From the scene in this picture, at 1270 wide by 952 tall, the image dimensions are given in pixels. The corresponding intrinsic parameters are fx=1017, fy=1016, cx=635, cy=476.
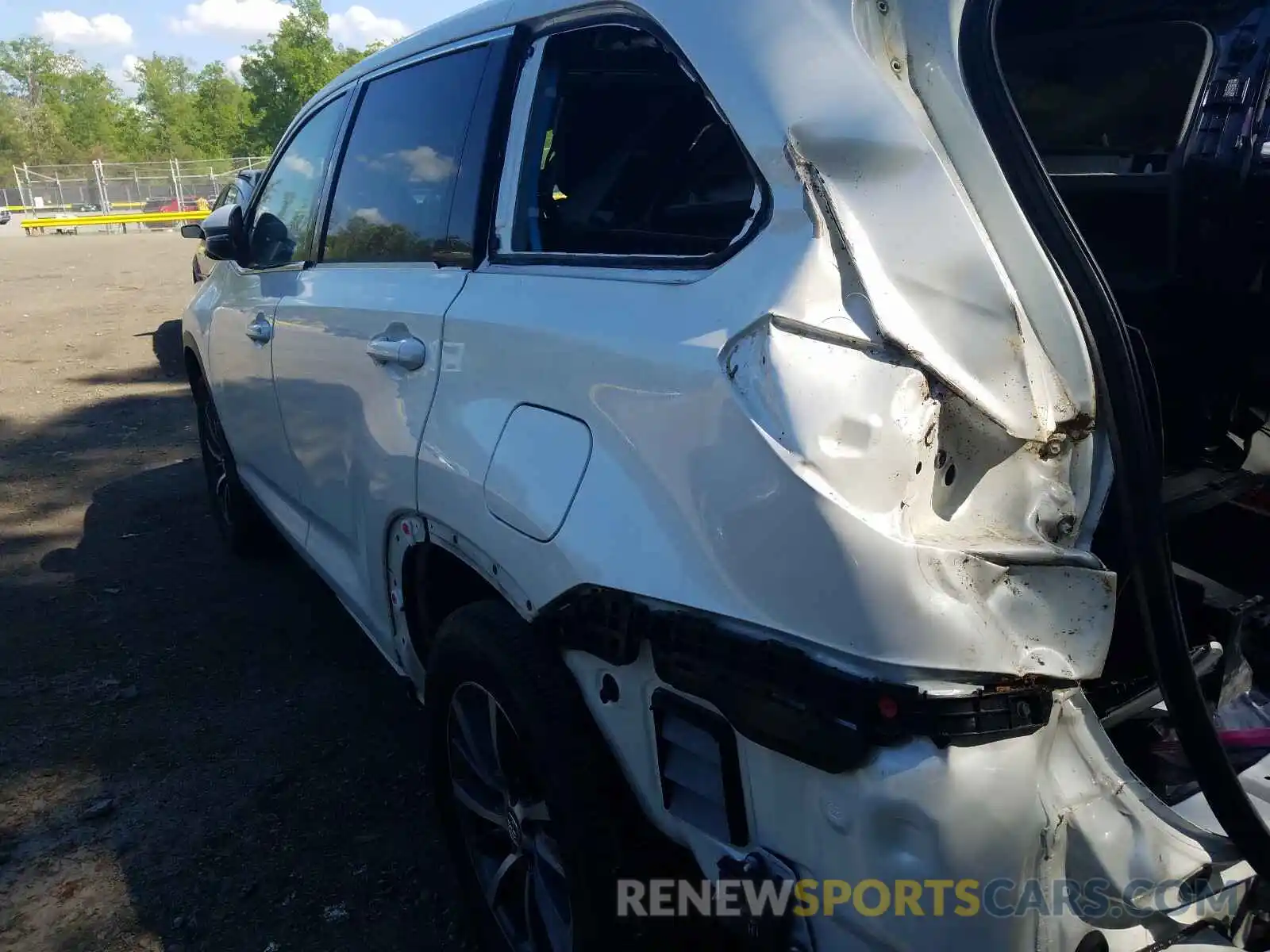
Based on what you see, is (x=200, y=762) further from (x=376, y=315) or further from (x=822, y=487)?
(x=822, y=487)

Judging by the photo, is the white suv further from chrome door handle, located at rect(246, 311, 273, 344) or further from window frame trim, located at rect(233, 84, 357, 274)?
chrome door handle, located at rect(246, 311, 273, 344)

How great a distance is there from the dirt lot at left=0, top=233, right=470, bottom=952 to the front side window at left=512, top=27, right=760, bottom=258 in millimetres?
1671

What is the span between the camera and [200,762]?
Result: 10.2ft

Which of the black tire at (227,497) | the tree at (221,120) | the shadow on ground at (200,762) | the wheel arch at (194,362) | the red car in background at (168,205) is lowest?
the shadow on ground at (200,762)

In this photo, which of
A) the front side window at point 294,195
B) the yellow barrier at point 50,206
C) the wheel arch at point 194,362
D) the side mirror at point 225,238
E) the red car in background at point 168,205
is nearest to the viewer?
the front side window at point 294,195

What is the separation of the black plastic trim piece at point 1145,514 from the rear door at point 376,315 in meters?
1.22

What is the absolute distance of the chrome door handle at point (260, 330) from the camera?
327 cm

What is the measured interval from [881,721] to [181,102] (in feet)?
278

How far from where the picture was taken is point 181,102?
74125 millimetres

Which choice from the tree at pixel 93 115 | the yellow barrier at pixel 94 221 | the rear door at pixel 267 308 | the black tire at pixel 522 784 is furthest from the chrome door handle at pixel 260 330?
the tree at pixel 93 115

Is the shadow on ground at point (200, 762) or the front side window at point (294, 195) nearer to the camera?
the shadow on ground at point (200, 762)

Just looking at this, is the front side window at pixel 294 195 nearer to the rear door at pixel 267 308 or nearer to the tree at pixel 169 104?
the rear door at pixel 267 308

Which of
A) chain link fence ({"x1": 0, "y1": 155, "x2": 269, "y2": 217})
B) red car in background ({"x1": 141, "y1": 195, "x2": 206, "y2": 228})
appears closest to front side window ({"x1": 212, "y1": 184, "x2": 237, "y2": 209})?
red car in background ({"x1": 141, "y1": 195, "x2": 206, "y2": 228})

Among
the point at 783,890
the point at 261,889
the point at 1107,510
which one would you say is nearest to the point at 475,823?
the point at 261,889
